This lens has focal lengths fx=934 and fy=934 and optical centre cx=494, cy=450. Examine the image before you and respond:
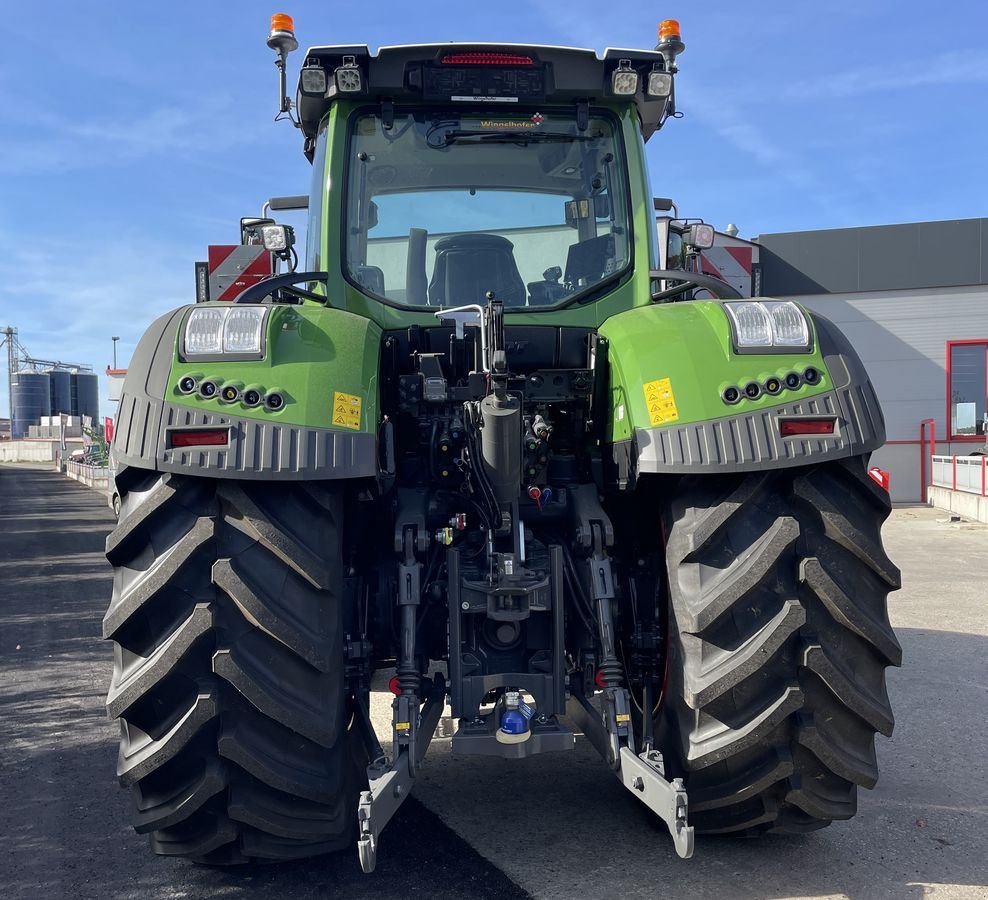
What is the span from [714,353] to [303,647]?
1518mm

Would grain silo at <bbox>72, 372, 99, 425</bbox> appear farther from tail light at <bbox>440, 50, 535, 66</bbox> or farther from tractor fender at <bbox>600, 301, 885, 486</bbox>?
tractor fender at <bbox>600, 301, 885, 486</bbox>

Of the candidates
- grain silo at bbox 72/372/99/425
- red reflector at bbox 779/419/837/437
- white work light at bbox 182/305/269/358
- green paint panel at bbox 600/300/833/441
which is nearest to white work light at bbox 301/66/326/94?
white work light at bbox 182/305/269/358

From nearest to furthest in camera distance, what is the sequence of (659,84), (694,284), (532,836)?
1. (532,836)
2. (694,284)
3. (659,84)

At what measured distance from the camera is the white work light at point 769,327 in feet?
9.52

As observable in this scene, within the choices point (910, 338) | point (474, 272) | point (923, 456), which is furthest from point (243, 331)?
point (910, 338)

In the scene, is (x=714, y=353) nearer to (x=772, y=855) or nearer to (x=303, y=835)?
(x=772, y=855)

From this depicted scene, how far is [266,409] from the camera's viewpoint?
2711 millimetres

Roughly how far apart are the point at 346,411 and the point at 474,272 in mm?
1118

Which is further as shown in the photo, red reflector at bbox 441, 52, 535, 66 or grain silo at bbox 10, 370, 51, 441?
grain silo at bbox 10, 370, 51, 441

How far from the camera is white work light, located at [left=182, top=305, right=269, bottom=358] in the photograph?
2818 mm

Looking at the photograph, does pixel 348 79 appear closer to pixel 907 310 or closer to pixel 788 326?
pixel 788 326

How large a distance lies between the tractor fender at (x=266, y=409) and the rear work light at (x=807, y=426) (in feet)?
4.03

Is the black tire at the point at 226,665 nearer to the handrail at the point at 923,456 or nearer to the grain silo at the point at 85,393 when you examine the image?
the handrail at the point at 923,456

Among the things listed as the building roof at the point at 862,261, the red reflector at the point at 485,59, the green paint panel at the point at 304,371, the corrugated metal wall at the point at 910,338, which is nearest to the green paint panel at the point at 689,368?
the green paint panel at the point at 304,371
